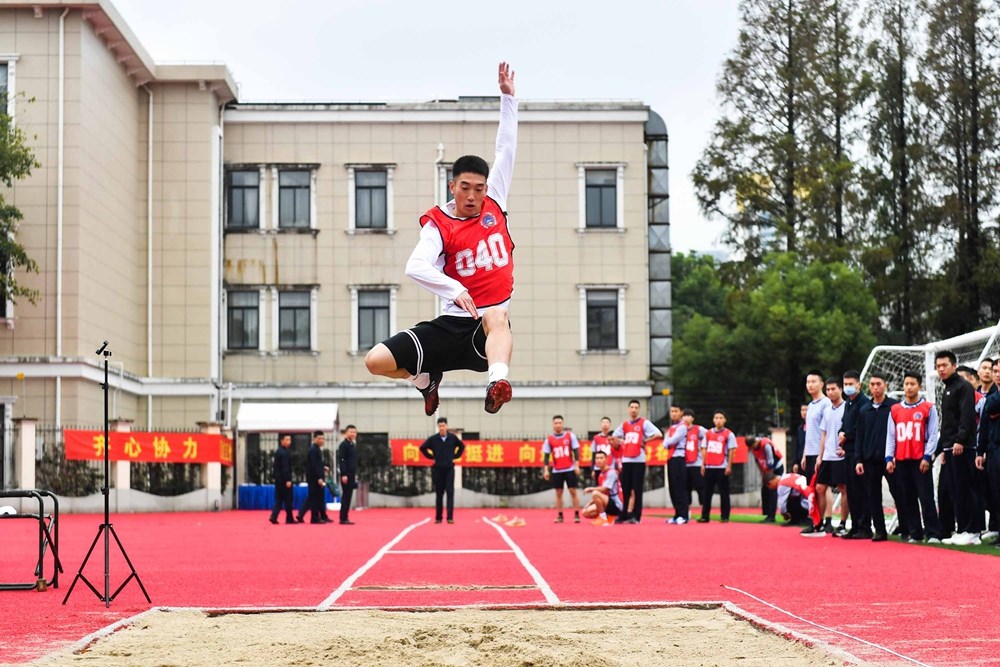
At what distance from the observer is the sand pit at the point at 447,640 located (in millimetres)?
8422

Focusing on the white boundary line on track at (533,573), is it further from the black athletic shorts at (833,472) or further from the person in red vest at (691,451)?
the person in red vest at (691,451)

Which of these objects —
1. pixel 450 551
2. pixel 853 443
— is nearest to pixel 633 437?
pixel 853 443

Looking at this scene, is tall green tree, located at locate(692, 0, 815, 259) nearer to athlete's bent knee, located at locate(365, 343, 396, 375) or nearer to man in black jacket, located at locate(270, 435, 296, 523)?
man in black jacket, located at locate(270, 435, 296, 523)

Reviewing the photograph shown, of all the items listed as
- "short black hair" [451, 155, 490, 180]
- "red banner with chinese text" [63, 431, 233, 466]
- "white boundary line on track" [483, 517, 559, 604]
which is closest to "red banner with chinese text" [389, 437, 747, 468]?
"red banner with chinese text" [63, 431, 233, 466]

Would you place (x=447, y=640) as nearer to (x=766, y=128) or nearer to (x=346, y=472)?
(x=346, y=472)

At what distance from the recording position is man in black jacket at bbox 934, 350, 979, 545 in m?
17.6

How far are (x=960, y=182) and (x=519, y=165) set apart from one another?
1423cm

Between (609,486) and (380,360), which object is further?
(609,486)

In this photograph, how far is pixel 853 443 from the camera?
794 inches

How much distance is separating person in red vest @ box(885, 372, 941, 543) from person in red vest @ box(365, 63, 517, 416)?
1014 centimetres

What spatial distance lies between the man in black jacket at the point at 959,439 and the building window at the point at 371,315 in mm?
29667

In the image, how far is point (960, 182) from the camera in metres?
47.4

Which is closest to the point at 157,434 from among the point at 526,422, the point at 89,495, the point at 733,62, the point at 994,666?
the point at 89,495

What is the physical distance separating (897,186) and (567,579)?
38.5 m
